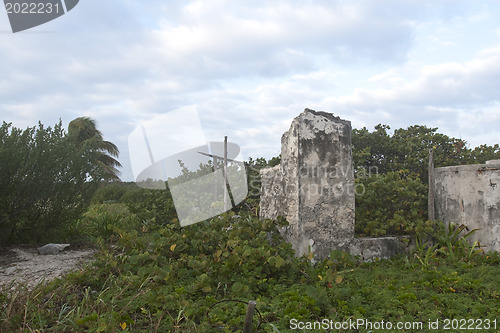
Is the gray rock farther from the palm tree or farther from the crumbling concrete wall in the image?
the palm tree

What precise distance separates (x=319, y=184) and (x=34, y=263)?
166 inches

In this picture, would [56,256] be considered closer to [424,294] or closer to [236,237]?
[236,237]

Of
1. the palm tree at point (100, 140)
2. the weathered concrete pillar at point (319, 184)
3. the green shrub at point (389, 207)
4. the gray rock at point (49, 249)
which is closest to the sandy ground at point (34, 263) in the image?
the gray rock at point (49, 249)

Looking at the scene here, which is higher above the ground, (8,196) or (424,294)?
(8,196)

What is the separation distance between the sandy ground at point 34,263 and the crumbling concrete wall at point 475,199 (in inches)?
215

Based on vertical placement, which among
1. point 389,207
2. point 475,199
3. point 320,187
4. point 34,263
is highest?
point 320,187

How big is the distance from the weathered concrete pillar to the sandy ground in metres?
2.85

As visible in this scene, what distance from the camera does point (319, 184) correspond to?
5207 mm

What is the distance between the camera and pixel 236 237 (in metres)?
4.77

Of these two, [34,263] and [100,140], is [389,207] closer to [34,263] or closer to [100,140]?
[34,263]

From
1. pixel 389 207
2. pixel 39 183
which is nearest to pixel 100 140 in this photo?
pixel 39 183

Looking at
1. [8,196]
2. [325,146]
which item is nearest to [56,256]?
[8,196]

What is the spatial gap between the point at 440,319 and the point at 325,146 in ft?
8.63

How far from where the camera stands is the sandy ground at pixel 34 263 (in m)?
4.90
